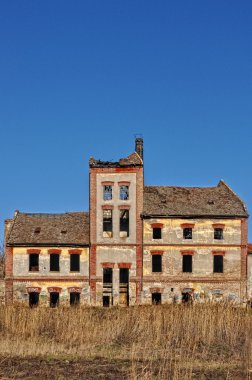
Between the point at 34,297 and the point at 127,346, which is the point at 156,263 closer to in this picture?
the point at 34,297

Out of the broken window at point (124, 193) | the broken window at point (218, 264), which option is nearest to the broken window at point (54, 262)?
the broken window at point (124, 193)

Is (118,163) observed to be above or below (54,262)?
above

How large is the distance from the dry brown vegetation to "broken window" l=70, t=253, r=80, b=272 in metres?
21.0

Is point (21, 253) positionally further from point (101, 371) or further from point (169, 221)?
point (101, 371)

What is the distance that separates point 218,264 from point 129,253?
634 cm

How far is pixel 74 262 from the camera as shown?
148 ft

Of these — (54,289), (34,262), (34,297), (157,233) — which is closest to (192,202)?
(157,233)

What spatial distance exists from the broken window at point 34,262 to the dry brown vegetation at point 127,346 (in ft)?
69.2

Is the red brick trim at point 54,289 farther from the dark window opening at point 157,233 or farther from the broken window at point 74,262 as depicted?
the dark window opening at point 157,233

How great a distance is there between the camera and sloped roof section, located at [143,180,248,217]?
45.0m

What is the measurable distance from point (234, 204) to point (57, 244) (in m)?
12.9

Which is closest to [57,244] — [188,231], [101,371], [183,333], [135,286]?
[135,286]

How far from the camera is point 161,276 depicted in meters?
44.8

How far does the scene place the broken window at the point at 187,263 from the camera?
148 ft
